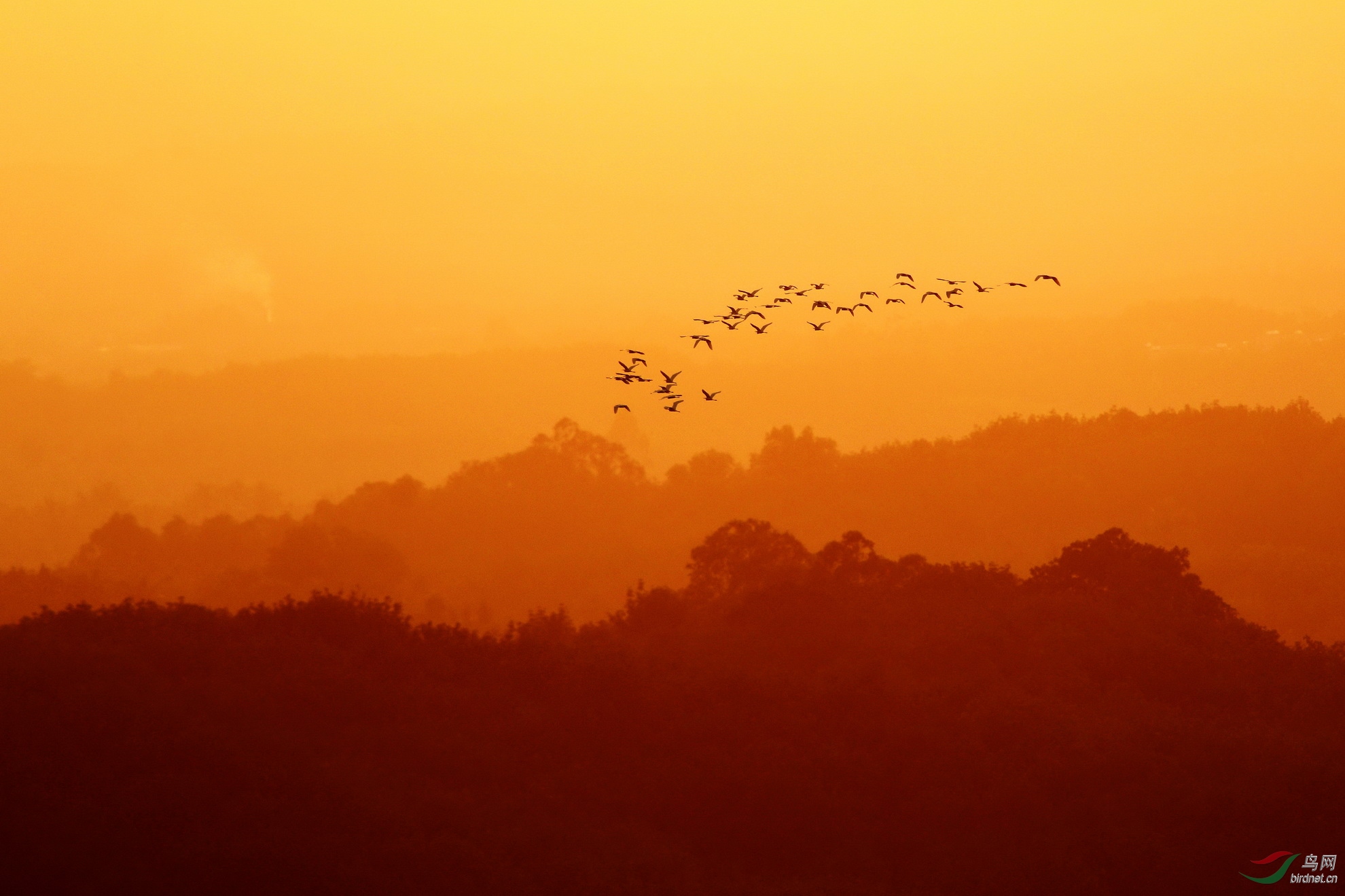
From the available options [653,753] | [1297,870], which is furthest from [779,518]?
[1297,870]

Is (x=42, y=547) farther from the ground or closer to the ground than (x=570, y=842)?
farther from the ground

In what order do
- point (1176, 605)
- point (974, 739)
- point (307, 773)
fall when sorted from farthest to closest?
point (1176, 605)
point (974, 739)
point (307, 773)

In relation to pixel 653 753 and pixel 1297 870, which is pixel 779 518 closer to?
pixel 653 753

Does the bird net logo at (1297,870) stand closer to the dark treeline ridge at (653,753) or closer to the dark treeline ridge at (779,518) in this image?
the dark treeline ridge at (653,753)

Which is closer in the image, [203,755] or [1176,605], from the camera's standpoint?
[203,755]

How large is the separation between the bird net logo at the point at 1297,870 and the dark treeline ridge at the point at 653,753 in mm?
528

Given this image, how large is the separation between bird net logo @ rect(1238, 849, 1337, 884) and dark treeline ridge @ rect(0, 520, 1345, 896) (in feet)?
1.73

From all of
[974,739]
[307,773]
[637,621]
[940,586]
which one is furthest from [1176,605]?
[307,773]

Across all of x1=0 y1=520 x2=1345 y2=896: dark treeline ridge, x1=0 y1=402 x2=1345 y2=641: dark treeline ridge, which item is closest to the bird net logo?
x1=0 y1=520 x2=1345 y2=896: dark treeline ridge

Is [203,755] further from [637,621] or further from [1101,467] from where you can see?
[1101,467]

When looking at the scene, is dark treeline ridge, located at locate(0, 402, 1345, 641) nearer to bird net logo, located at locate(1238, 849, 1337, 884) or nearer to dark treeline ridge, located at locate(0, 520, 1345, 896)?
dark treeline ridge, located at locate(0, 520, 1345, 896)

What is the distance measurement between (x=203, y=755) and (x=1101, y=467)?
368 ft

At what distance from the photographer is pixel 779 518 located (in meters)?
130

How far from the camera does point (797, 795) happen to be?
32750 millimetres
